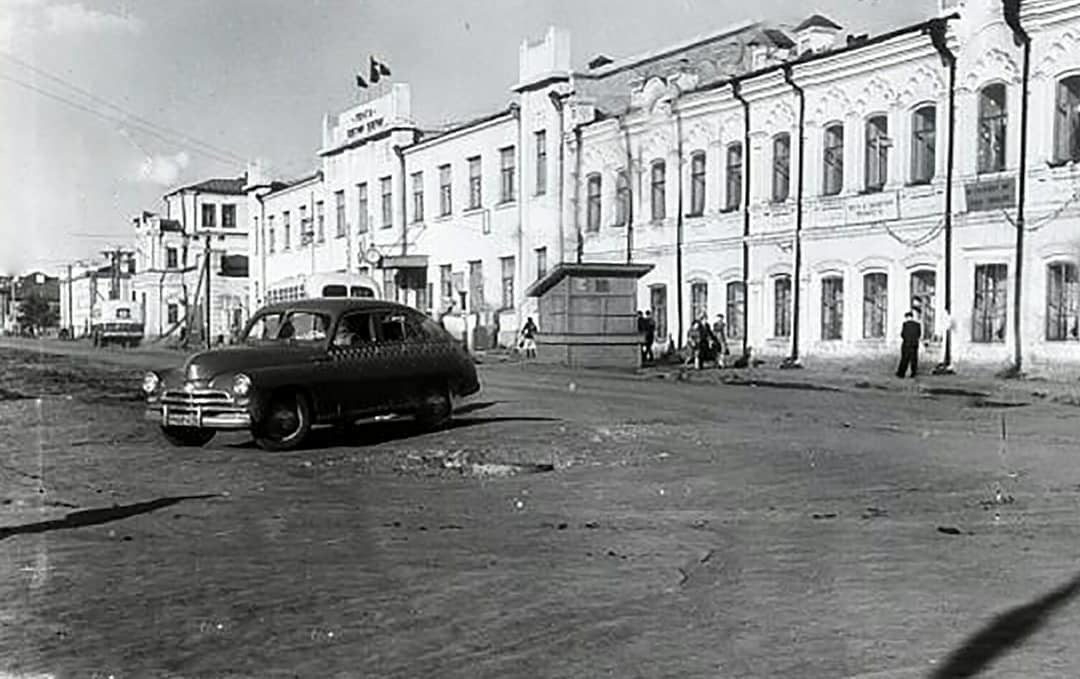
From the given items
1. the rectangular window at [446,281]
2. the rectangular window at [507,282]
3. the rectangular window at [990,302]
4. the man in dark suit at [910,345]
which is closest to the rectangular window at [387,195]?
the rectangular window at [446,281]

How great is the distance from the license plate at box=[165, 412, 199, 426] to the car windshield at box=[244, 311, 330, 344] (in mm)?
1164

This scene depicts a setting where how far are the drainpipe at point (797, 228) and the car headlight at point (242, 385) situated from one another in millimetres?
19982

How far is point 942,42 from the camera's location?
2742 cm

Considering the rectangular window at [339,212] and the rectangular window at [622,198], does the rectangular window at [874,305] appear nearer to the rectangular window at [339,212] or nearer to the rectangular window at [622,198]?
the rectangular window at [622,198]

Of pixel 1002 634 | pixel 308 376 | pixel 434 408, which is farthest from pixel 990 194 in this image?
pixel 1002 634

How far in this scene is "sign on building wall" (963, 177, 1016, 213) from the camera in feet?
85.8

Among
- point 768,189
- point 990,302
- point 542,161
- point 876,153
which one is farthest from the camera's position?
point 542,161

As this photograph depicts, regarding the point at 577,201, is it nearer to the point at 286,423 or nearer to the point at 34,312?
the point at 286,423

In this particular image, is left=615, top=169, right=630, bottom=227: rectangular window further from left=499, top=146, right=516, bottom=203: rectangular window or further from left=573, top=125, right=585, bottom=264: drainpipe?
left=499, top=146, right=516, bottom=203: rectangular window

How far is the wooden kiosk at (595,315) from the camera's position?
3291 cm

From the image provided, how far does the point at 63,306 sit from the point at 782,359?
7724 centimetres

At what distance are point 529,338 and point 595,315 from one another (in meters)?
3.79

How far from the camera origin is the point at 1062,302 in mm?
25297

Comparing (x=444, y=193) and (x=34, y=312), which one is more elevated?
(x=444, y=193)
